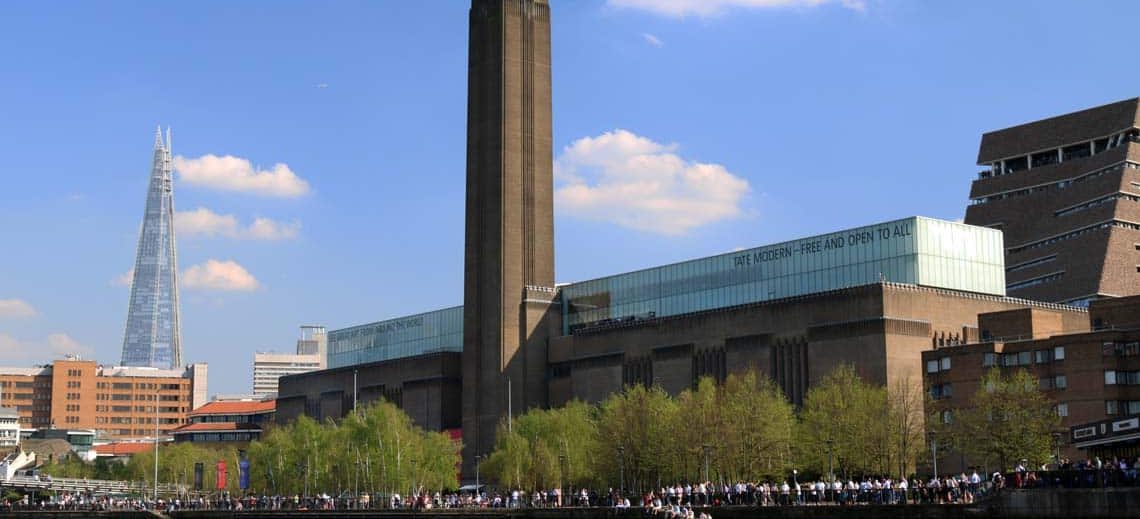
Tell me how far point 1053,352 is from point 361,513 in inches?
2478

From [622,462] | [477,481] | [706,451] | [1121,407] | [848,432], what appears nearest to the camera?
[848,432]

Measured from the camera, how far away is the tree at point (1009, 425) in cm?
11100

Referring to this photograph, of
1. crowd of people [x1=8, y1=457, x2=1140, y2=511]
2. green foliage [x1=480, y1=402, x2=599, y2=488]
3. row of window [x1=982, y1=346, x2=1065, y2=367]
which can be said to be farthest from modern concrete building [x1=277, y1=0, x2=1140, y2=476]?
crowd of people [x1=8, y1=457, x2=1140, y2=511]

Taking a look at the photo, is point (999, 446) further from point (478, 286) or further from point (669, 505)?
point (478, 286)

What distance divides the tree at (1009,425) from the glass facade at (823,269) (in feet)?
104

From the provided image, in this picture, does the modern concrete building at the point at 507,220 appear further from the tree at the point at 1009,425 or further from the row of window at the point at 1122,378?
the row of window at the point at 1122,378

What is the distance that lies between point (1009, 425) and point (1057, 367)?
1679 centimetres

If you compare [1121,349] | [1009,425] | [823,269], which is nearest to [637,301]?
[823,269]

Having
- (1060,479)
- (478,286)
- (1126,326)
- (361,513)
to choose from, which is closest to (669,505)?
(1060,479)

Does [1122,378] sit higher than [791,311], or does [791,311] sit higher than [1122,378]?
[791,311]

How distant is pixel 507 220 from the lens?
17862 centimetres

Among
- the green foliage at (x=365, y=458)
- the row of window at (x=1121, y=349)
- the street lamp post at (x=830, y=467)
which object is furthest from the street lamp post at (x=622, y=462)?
the row of window at (x=1121, y=349)

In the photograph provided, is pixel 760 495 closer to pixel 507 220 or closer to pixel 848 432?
pixel 848 432

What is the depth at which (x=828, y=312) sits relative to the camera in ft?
471
